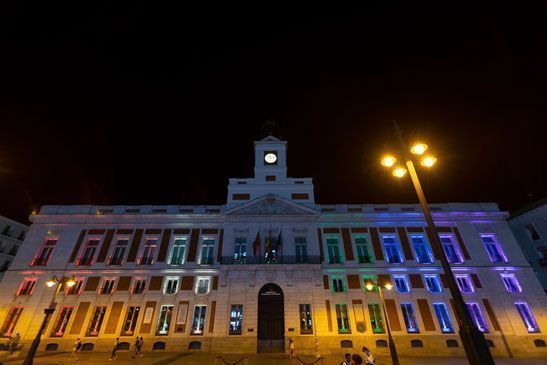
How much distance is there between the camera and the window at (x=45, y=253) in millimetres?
Result: 27833

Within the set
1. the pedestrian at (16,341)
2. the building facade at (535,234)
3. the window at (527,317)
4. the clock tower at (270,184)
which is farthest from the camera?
the clock tower at (270,184)

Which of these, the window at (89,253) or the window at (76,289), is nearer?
the window at (76,289)

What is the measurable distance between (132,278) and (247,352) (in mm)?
13665

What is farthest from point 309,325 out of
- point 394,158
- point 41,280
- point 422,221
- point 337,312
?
point 41,280

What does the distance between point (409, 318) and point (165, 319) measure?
22908 mm

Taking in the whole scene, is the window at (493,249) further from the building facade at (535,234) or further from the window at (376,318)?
the window at (376,318)

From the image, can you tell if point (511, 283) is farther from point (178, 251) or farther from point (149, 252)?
point (149, 252)

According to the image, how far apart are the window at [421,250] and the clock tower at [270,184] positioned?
11.9m

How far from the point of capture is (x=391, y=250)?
28906 millimetres

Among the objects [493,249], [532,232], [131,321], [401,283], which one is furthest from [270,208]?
[532,232]

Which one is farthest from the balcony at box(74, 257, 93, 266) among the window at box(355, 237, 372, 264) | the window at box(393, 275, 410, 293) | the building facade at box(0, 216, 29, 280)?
the window at box(393, 275, 410, 293)

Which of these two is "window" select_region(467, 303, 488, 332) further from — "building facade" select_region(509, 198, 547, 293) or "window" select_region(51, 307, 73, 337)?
"window" select_region(51, 307, 73, 337)

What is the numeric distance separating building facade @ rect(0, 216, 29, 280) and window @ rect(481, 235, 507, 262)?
62240 mm

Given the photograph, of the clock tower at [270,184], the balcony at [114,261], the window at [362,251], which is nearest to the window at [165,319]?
the balcony at [114,261]
